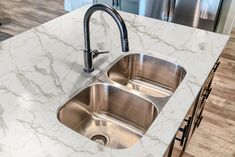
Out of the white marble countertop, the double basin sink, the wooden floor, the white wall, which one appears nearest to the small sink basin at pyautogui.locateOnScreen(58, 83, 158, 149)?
the double basin sink

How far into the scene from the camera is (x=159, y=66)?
1.47 m

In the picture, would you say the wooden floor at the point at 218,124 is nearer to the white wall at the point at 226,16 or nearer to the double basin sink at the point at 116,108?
the white wall at the point at 226,16

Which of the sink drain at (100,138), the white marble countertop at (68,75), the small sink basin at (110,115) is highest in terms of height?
the white marble countertop at (68,75)

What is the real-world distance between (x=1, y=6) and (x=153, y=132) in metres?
5.06

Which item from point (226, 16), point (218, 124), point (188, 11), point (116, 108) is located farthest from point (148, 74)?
point (226, 16)

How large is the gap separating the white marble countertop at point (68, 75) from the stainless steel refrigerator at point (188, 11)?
148cm

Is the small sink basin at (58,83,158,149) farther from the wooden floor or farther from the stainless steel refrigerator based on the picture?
the stainless steel refrigerator

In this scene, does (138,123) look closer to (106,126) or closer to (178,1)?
(106,126)

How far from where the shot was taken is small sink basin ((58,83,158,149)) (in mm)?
1211

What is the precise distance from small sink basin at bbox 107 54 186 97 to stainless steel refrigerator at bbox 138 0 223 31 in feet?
6.07

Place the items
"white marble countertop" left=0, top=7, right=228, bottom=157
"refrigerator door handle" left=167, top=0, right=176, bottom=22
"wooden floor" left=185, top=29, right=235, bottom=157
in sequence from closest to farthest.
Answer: "white marble countertop" left=0, top=7, right=228, bottom=157, "wooden floor" left=185, top=29, right=235, bottom=157, "refrigerator door handle" left=167, top=0, right=176, bottom=22

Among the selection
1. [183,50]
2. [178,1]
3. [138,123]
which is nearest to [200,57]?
[183,50]

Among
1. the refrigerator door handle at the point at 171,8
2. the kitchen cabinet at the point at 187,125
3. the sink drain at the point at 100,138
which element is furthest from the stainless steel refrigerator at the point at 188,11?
the sink drain at the point at 100,138

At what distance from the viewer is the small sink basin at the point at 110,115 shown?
47.7 inches
